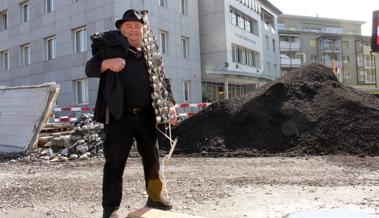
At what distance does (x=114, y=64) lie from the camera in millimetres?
3432

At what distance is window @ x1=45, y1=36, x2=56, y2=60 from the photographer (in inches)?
966

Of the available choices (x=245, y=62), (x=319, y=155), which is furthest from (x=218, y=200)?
(x=245, y=62)

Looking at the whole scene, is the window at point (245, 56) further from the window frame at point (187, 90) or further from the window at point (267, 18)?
the window at point (267, 18)

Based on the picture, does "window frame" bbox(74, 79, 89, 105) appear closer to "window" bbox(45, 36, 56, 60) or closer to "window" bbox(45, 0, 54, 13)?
"window" bbox(45, 36, 56, 60)

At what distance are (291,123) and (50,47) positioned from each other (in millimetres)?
18862

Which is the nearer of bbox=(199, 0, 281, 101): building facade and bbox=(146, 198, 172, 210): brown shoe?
bbox=(146, 198, 172, 210): brown shoe

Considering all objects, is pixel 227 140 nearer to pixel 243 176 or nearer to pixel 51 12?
pixel 243 176

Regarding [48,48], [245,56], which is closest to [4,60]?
[48,48]

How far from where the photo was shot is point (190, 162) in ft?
28.5

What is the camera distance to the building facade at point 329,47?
7212 centimetres

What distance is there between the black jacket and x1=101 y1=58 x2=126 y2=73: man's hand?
0.08 m

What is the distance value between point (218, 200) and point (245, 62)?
30.4 m

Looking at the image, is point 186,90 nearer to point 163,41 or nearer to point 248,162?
point 163,41

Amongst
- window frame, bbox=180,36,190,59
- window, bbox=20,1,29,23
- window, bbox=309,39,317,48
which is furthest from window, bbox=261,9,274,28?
window, bbox=309,39,317,48
